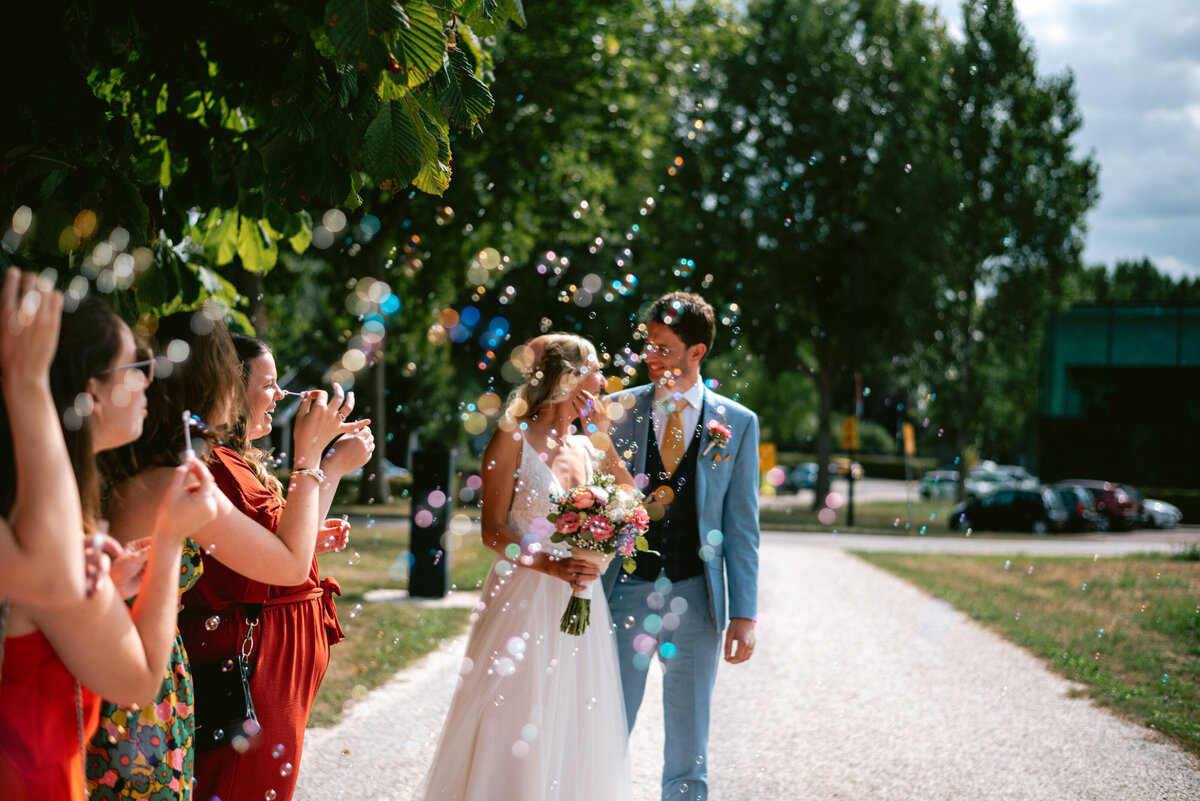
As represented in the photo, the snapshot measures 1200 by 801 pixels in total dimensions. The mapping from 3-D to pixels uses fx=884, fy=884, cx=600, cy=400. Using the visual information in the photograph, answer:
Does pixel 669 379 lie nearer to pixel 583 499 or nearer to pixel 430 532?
pixel 583 499

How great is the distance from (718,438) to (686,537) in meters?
0.45

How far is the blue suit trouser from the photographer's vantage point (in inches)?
143

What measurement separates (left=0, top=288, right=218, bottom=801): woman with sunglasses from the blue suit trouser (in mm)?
2194

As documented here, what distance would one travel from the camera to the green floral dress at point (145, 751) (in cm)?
212

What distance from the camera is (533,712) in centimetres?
340

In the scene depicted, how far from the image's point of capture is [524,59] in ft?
53.6

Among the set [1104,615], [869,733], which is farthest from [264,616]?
[1104,615]

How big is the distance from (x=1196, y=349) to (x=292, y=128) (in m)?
38.7

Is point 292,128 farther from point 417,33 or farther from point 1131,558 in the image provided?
point 1131,558

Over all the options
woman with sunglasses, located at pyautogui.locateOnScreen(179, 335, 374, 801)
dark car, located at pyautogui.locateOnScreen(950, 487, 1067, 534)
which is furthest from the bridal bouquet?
dark car, located at pyautogui.locateOnScreen(950, 487, 1067, 534)

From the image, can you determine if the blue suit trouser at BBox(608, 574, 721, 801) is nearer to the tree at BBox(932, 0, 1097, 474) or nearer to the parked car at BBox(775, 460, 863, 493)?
the tree at BBox(932, 0, 1097, 474)

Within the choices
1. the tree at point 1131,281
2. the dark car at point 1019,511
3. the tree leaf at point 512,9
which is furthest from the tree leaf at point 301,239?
the tree at point 1131,281

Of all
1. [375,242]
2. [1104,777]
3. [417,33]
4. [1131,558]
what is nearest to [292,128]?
[417,33]

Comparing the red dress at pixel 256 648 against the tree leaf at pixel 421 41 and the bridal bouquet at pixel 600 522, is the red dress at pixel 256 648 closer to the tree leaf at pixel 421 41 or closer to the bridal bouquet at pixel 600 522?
the bridal bouquet at pixel 600 522
